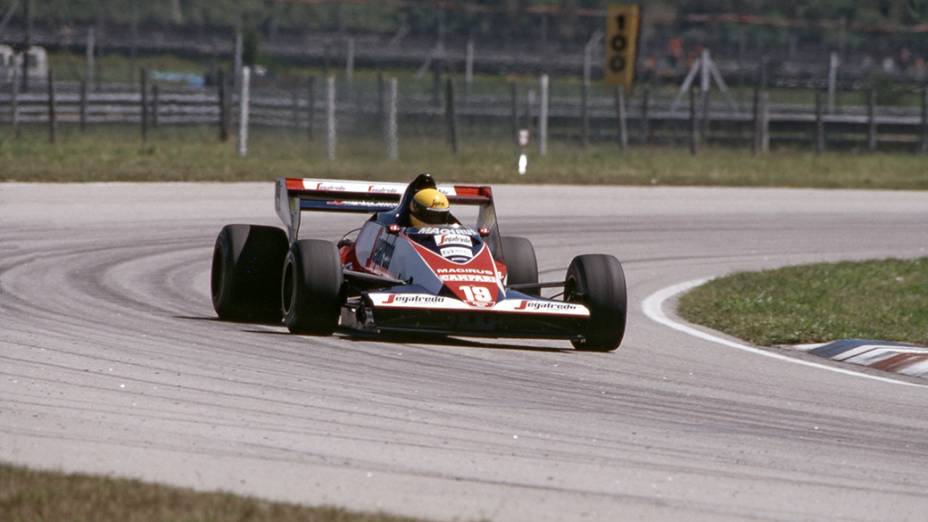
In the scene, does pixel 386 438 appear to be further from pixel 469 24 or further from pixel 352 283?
pixel 469 24

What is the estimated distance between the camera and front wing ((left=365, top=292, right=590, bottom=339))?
32.4 ft

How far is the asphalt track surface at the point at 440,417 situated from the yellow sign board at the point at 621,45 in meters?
23.8

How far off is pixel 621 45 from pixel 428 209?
26157mm

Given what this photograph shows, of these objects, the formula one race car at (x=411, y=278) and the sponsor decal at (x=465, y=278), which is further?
the sponsor decal at (x=465, y=278)

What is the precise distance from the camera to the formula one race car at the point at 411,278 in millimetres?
10000

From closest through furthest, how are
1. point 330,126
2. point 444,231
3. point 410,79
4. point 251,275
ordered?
point 444,231 < point 251,275 < point 330,126 < point 410,79

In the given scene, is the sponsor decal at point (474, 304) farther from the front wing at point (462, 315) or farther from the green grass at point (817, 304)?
the green grass at point (817, 304)

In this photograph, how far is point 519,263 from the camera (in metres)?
11.9

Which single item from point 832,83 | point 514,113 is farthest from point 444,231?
point 832,83

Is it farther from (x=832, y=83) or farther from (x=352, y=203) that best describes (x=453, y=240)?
(x=832, y=83)

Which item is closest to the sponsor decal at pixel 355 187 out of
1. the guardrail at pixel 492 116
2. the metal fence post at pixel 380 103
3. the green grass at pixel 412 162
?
the green grass at pixel 412 162

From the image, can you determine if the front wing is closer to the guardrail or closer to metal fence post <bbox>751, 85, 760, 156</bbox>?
the guardrail

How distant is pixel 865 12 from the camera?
49719 mm

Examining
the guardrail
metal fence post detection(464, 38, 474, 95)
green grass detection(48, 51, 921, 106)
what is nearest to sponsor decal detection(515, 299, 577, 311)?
the guardrail
